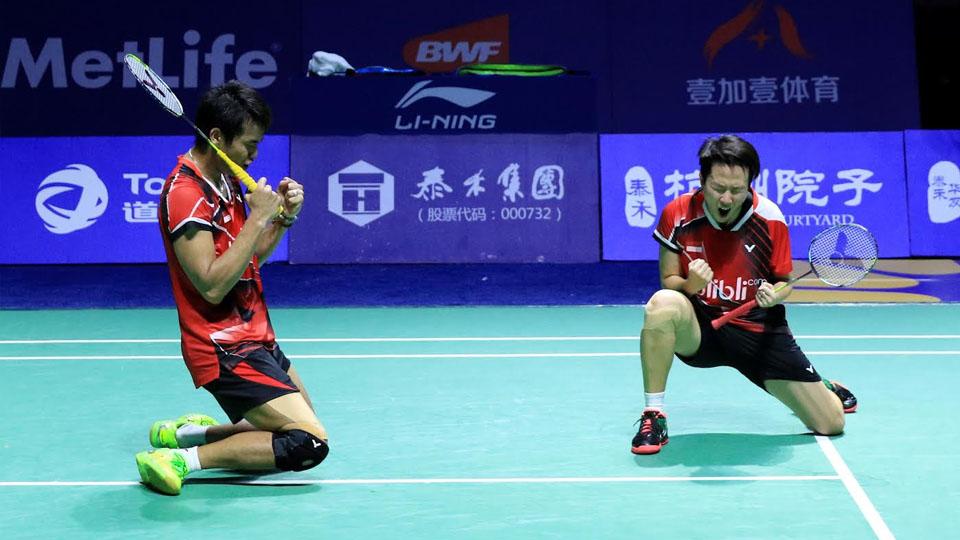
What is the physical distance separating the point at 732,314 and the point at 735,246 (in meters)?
0.26

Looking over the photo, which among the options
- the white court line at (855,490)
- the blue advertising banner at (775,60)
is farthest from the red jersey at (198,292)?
the blue advertising banner at (775,60)

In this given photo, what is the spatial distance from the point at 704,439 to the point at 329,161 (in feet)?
19.2

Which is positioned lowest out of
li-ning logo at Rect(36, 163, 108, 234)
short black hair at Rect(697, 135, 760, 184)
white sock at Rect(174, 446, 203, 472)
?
white sock at Rect(174, 446, 203, 472)

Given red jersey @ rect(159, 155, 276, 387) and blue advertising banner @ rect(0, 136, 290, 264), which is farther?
blue advertising banner @ rect(0, 136, 290, 264)

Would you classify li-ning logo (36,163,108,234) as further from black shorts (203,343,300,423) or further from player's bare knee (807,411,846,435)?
player's bare knee (807,411,846,435)

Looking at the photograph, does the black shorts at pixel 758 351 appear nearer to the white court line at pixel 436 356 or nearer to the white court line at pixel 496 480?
the white court line at pixel 496 480

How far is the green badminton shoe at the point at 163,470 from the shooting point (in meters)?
3.68

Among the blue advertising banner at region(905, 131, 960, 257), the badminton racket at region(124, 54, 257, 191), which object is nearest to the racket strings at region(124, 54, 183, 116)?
the badminton racket at region(124, 54, 257, 191)

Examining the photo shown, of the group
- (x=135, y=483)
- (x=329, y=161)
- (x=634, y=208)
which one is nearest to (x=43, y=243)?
(x=329, y=161)

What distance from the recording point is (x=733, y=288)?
14.5ft

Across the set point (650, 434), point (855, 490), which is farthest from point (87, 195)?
point (855, 490)

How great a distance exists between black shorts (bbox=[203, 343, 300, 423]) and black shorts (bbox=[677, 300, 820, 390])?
1.51 meters

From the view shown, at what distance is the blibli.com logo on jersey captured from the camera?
14.5 feet

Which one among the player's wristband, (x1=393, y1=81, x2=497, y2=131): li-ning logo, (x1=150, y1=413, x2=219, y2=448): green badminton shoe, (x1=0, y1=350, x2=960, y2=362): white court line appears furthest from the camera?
(x1=393, y1=81, x2=497, y2=131): li-ning logo
